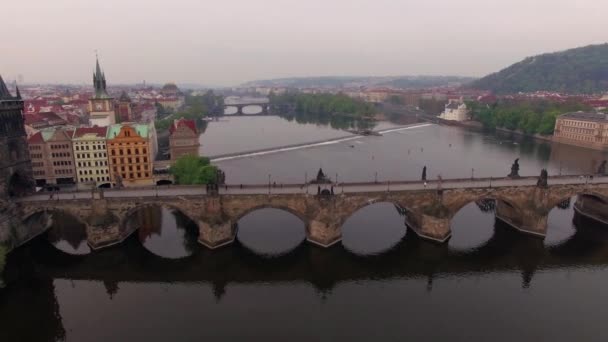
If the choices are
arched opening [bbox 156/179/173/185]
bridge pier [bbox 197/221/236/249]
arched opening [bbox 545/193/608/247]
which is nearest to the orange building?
arched opening [bbox 156/179/173/185]

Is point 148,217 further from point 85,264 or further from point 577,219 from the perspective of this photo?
point 577,219

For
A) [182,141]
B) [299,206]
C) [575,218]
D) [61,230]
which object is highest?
[182,141]

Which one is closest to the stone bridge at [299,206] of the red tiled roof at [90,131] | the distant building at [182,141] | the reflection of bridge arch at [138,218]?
the reflection of bridge arch at [138,218]

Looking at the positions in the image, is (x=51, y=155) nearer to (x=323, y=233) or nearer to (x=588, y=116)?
(x=323, y=233)

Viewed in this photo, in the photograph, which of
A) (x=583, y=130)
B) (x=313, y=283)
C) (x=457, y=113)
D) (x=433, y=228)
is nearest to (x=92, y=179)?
(x=313, y=283)

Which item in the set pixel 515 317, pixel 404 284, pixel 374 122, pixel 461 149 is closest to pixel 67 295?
pixel 404 284

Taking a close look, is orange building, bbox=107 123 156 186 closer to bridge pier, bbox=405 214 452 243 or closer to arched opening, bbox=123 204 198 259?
arched opening, bbox=123 204 198 259
